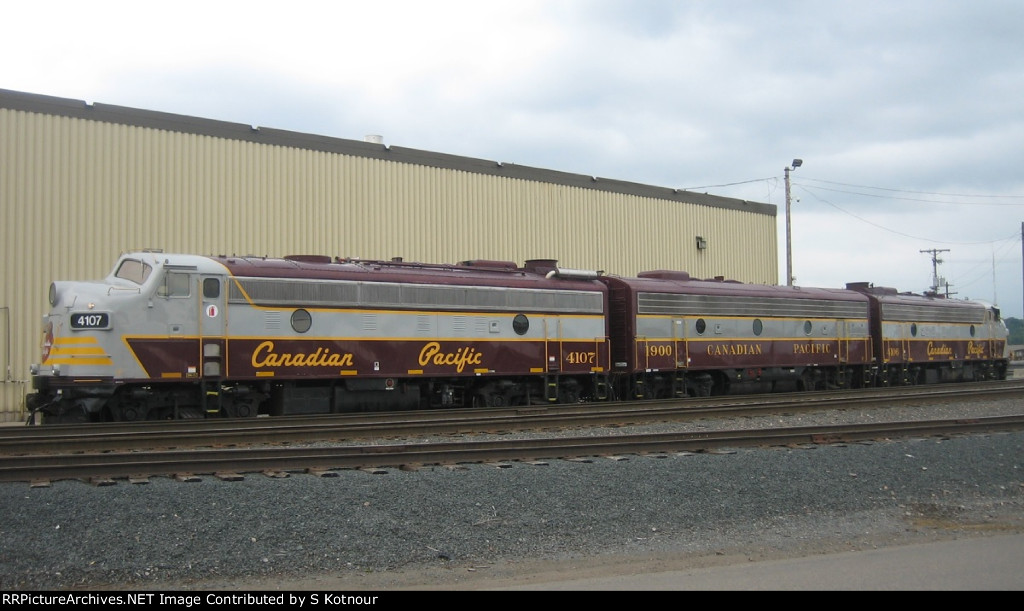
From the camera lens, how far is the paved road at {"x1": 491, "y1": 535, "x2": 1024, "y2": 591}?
6.68 meters

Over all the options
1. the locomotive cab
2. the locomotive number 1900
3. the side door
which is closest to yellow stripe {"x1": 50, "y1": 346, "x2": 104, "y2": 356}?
the locomotive cab

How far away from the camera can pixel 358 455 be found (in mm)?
11586

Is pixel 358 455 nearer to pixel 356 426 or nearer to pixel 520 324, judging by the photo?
pixel 356 426

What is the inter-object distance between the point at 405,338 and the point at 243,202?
28.9 feet

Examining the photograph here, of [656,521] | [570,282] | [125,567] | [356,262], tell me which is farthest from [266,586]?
[570,282]

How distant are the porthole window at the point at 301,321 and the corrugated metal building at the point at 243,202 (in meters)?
7.74

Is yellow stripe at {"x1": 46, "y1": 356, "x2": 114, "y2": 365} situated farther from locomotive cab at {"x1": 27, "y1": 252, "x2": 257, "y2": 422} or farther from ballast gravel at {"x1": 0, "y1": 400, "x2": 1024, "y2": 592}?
ballast gravel at {"x1": 0, "y1": 400, "x2": 1024, "y2": 592}

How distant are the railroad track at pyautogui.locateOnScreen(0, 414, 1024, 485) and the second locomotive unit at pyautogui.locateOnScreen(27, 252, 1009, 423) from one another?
546 cm

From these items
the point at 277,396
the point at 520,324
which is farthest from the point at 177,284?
the point at 520,324

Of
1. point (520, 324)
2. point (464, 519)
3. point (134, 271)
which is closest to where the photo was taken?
point (464, 519)

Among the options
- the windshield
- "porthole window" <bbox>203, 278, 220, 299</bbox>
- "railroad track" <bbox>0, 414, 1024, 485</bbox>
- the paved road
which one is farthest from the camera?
"porthole window" <bbox>203, 278, 220, 299</bbox>

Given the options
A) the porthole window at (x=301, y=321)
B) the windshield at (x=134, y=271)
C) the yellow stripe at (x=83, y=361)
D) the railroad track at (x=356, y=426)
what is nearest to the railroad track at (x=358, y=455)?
the railroad track at (x=356, y=426)

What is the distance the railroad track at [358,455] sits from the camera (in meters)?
10.4

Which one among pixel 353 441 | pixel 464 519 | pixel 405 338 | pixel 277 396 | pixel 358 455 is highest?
pixel 405 338
